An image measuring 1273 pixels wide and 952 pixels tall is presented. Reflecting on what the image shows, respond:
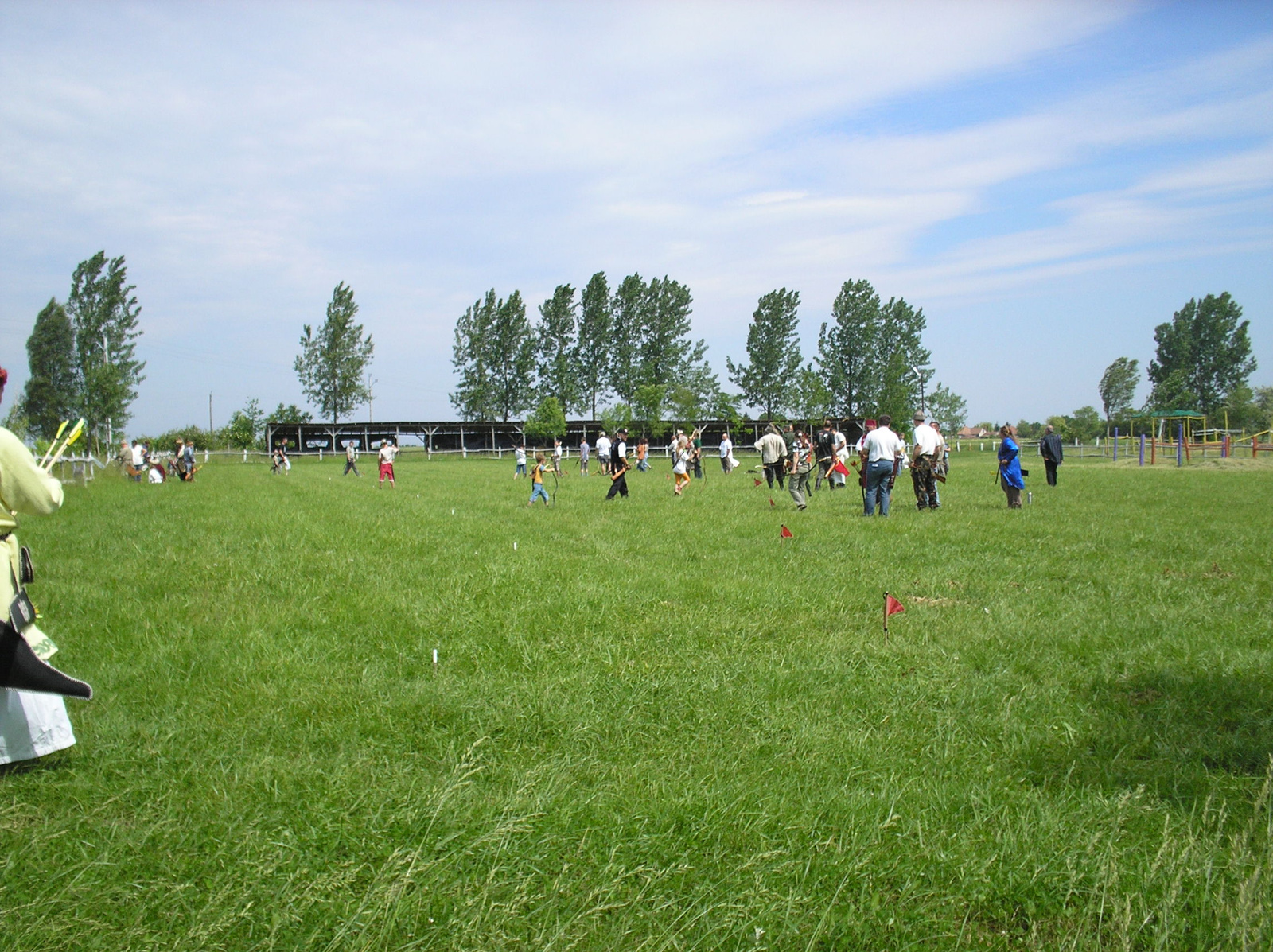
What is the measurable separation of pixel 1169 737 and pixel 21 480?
19.4 ft

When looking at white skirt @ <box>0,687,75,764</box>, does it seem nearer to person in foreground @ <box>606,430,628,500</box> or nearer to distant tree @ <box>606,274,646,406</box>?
person in foreground @ <box>606,430,628,500</box>

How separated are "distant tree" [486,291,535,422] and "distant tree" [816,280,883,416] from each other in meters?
31.4

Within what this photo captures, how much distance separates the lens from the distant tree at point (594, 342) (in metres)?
86.6

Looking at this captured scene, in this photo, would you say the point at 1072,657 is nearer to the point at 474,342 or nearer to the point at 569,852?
the point at 569,852

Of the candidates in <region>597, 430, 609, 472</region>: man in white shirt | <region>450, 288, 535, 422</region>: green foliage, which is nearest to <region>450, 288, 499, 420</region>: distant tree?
<region>450, 288, 535, 422</region>: green foliage

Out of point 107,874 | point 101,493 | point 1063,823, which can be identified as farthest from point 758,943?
point 101,493

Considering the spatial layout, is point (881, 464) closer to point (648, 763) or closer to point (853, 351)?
point (648, 763)

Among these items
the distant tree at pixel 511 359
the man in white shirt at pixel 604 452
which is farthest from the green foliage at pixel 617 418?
the man in white shirt at pixel 604 452

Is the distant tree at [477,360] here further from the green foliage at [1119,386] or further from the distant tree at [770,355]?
the green foliage at [1119,386]

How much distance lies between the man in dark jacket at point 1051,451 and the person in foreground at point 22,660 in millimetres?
21692

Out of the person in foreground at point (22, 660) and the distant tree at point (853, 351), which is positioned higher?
the distant tree at point (853, 351)

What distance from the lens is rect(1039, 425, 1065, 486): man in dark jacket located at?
21.3m

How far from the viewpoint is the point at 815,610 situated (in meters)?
7.18

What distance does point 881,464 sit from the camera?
14.9 m
